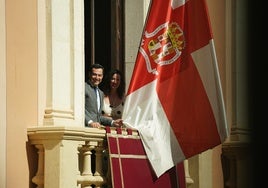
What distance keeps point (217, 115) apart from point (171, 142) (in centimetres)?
57

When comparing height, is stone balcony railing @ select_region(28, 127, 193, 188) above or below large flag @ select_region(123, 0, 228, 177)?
below

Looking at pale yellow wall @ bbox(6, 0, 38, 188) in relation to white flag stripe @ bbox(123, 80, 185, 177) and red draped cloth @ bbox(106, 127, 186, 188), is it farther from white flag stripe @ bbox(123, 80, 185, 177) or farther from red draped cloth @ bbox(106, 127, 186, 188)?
white flag stripe @ bbox(123, 80, 185, 177)

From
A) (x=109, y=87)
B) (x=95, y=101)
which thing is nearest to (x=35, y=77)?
(x=95, y=101)

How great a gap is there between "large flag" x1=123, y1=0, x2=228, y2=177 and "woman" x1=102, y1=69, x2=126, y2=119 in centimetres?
20

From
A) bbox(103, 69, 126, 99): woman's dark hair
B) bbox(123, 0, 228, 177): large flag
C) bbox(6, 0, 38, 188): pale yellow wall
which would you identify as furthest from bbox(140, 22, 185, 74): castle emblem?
bbox(6, 0, 38, 188): pale yellow wall

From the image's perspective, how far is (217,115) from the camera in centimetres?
662

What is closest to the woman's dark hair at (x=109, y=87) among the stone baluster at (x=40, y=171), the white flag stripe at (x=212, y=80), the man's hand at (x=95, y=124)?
the man's hand at (x=95, y=124)

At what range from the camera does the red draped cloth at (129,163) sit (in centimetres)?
607

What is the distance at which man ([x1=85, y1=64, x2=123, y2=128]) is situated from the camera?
6379 millimetres

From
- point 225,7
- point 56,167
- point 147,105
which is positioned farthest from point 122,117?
point 225,7

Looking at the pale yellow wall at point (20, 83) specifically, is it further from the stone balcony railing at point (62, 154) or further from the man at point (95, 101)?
the man at point (95, 101)

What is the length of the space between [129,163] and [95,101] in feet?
2.50

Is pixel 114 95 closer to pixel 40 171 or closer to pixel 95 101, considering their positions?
pixel 95 101

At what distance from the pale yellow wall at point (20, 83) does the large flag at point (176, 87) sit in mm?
1213
